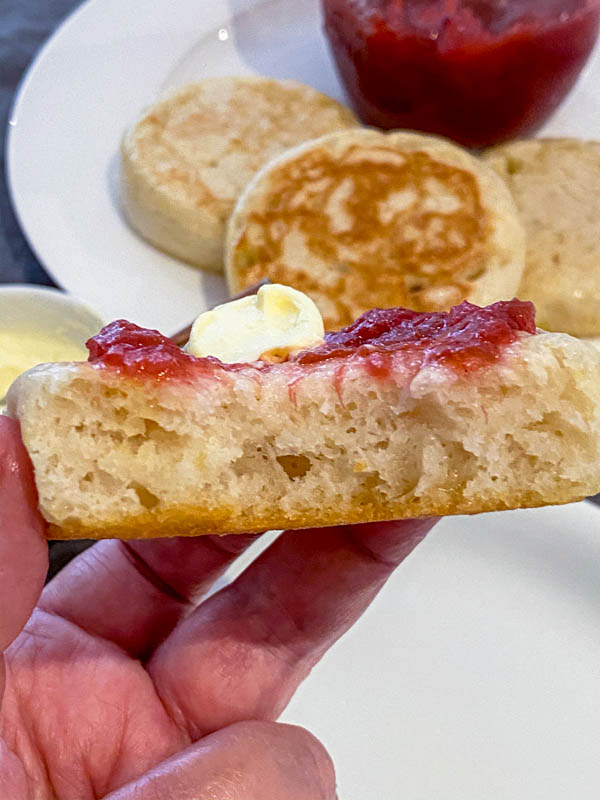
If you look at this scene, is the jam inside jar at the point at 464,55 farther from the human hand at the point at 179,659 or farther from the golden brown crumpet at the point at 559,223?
the human hand at the point at 179,659

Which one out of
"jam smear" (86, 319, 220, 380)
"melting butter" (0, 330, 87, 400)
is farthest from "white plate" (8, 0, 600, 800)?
"jam smear" (86, 319, 220, 380)

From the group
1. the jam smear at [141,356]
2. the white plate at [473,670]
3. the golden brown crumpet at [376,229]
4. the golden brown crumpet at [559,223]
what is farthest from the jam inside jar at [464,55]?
the jam smear at [141,356]

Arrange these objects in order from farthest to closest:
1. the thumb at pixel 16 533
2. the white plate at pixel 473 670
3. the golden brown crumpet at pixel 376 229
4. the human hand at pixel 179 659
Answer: the golden brown crumpet at pixel 376 229
the white plate at pixel 473 670
the human hand at pixel 179 659
the thumb at pixel 16 533

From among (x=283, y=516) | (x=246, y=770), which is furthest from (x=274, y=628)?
(x=283, y=516)

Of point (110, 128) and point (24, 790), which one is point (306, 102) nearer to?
point (110, 128)

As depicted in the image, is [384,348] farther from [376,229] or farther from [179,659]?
[376,229]
